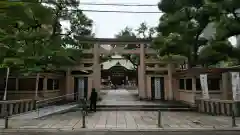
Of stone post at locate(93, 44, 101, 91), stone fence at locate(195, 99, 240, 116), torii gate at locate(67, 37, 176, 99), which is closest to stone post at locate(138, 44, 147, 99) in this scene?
torii gate at locate(67, 37, 176, 99)

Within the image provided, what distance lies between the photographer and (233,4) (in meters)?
12.5

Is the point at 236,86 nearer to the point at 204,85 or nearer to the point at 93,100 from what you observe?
the point at 204,85

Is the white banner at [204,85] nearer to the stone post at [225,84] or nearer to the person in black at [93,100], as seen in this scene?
the stone post at [225,84]

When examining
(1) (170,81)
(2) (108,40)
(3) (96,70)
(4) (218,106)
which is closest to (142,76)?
(1) (170,81)

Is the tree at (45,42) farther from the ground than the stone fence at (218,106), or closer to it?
farther from the ground

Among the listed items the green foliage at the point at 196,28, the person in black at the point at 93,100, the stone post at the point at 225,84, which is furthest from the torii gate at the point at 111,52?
the stone post at the point at 225,84

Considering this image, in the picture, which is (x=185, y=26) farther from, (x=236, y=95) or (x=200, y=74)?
(x=236, y=95)

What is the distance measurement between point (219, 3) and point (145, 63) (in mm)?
9769

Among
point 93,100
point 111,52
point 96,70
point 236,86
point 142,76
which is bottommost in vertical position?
point 93,100

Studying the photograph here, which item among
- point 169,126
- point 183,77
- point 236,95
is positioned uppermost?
point 183,77

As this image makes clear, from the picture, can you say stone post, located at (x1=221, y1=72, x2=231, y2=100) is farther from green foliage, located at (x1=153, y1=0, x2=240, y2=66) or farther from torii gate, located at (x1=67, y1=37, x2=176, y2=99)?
torii gate, located at (x1=67, y1=37, x2=176, y2=99)

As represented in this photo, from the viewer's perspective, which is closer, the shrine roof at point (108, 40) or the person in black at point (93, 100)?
the person in black at point (93, 100)

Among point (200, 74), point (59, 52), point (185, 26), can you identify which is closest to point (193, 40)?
point (185, 26)

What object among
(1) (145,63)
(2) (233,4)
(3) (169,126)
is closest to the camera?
(3) (169,126)
